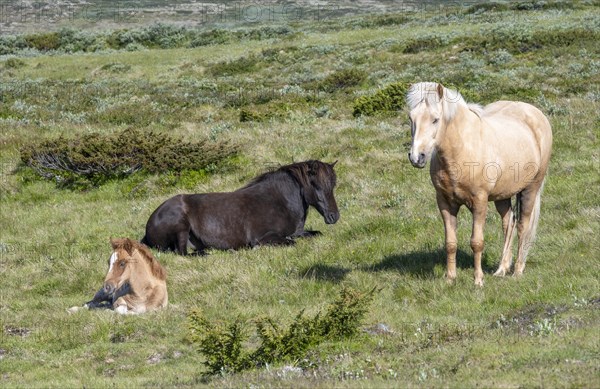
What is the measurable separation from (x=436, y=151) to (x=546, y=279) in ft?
7.05

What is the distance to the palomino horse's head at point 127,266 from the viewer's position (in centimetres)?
1049

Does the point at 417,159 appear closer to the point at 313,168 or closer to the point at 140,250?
the point at 140,250

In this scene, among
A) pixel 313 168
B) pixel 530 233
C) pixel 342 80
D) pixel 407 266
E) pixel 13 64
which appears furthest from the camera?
pixel 13 64

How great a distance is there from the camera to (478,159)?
34.1 feet

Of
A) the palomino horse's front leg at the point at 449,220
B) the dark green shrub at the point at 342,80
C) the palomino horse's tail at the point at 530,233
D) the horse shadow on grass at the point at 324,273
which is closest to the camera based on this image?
the palomino horse's front leg at the point at 449,220

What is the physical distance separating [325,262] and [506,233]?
111 inches

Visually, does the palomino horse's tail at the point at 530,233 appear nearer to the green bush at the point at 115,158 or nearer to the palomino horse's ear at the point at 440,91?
the palomino horse's ear at the point at 440,91

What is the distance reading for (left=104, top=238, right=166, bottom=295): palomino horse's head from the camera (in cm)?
1049

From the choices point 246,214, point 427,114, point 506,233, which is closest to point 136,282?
point 246,214

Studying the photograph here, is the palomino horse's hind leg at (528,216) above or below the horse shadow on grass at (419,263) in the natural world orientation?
above

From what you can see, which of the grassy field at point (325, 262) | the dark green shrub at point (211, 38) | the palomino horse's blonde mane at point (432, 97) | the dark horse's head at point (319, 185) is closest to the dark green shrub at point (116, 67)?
the dark green shrub at point (211, 38)

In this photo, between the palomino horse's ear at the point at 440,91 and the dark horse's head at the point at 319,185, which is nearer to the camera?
the palomino horse's ear at the point at 440,91

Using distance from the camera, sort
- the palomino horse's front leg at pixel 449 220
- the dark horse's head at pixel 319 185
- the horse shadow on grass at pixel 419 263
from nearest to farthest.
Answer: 1. the palomino horse's front leg at pixel 449 220
2. the horse shadow on grass at pixel 419 263
3. the dark horse's head at pixel 319 185

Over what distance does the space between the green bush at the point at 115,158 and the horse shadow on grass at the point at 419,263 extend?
7643 mm
